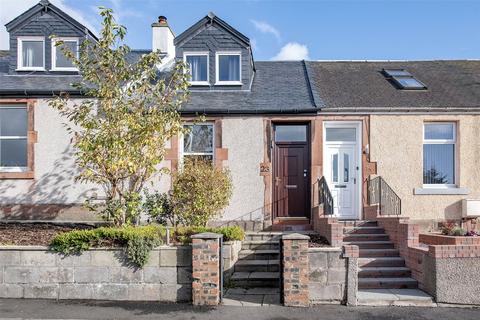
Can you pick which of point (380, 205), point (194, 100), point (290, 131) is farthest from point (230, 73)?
point (380, 205)

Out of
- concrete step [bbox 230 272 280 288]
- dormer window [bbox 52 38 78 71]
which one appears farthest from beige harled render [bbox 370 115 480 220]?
dormer window [bbox 52 38 78 71]

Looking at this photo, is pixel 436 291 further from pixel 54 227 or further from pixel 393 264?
pixel 54 227

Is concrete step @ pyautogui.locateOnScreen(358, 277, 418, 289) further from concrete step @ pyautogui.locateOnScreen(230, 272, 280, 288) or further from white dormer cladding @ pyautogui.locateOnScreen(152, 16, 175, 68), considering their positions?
white dormer cladding @ pyautogui.locateOnScreen(152, 16, 175, 68)

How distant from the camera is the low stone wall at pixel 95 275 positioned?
7164mm

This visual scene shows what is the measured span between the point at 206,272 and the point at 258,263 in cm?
205

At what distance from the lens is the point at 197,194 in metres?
9.23

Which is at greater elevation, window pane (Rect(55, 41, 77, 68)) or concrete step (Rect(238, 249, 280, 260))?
window pane (Rect(55, 41, 77, 68))

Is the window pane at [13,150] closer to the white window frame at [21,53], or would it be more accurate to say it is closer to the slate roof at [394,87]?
the white window frame at [21,53]

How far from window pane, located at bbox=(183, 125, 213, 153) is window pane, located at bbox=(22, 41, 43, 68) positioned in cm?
517

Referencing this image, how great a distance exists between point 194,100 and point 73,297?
633cm

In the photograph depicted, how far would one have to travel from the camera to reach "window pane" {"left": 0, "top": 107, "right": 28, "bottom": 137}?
11297 millimetres

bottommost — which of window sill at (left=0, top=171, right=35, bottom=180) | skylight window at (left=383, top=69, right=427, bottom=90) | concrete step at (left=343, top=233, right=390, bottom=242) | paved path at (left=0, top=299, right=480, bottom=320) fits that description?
paved path at (left=0, top=299, right=480, bottom=320)

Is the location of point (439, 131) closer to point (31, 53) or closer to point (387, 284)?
point (387, 284)

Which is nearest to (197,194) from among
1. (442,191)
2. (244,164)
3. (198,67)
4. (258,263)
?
(258,263)
